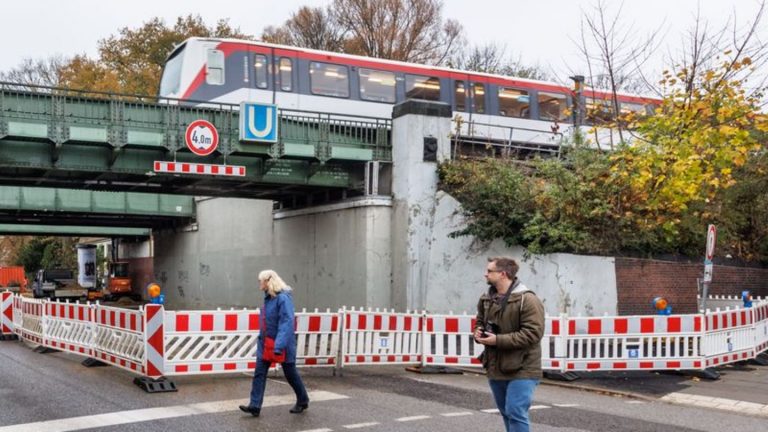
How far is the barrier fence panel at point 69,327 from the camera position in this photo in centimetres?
1374

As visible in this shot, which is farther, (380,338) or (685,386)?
(380,338)

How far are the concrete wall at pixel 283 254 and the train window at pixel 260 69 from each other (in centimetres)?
444

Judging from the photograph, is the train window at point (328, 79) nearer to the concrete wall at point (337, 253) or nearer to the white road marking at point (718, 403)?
the concrete wall at point (337, 253)

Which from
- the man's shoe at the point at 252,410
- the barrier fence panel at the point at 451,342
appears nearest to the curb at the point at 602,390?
the barrier fence panel at the point at 451,342

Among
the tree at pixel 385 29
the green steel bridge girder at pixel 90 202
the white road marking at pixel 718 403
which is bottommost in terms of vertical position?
the white road marking at pixel 718 403

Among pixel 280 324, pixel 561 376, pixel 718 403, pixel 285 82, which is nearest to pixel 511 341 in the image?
pixel 280 324

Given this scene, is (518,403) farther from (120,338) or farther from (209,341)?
(120,338)

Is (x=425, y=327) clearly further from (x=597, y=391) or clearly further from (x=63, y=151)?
(x=63, y=151)

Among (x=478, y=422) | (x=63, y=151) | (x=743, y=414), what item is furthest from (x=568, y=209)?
(x=63, y=151)

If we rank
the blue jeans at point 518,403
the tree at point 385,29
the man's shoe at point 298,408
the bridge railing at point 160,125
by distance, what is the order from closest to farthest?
the blue jeans at point 518,403, the man's shoe at point 298,408, the bridge railing at point 160,125, the tree at point 385,29

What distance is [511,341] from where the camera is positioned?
6094 millimetres

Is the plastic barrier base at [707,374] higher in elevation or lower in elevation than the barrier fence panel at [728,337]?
lower

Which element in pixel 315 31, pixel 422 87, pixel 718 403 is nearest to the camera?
pixel 718 403

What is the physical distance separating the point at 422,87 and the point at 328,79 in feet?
12.2
